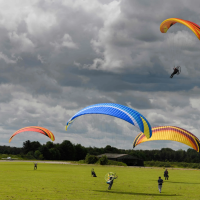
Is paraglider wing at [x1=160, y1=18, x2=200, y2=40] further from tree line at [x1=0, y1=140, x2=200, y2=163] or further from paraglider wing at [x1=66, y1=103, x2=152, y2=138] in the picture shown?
tree line at [x1=0, y1=140, x2=200, y2=163]

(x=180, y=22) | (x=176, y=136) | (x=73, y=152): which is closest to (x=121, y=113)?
(x=176, y=136)

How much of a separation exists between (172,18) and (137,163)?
223 ft

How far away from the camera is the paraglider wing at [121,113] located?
2555 cm

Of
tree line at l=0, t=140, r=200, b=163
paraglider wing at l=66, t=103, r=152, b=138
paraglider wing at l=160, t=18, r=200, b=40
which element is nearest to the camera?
paraglider wing at l=66, t=103, r=152, b=138

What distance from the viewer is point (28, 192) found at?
22.1 m

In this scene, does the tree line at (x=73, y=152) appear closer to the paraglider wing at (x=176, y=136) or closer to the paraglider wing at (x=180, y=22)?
the paraglider wing at (x=176, y=136)

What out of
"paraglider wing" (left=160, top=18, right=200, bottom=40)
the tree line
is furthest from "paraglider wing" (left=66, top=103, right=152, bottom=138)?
the tree line

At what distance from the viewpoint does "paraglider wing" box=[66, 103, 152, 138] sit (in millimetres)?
25547

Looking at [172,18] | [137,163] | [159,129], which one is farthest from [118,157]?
[172,18]

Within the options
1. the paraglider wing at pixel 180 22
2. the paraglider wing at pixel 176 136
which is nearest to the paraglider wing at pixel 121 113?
the paraglider wing at pixel 176 136

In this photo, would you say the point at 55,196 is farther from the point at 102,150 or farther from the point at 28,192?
the point at 102,150

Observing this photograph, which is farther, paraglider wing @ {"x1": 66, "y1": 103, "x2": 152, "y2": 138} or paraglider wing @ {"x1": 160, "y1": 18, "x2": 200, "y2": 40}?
paraglider wing @ {"x1": 160, "y1": 18, "x2": 200, "y2": 40}

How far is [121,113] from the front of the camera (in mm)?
25922

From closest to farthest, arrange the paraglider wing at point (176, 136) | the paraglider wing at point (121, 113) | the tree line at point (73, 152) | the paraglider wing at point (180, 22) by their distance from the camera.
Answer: the paraglider wing at point (121, 113) < the paraglider wing at point (180, 22) < the paraglider wing at point (176, 136) < the tree line at point (73, 152)
